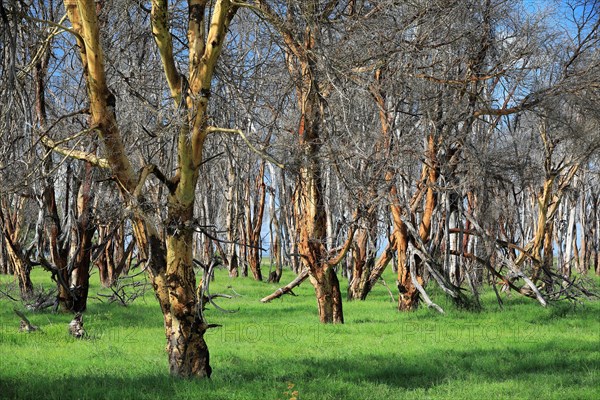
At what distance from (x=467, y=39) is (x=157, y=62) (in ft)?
21.1

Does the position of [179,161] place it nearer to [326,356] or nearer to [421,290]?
[326,356]

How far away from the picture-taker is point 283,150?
Result: 11.5m

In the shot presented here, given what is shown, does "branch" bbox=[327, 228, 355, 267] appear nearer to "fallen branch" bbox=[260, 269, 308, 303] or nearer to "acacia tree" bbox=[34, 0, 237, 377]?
"fallen branch" bbox=[260, 269, 308, 303]

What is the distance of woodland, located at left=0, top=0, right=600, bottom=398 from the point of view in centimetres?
860

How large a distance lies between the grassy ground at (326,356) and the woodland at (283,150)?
90 millimetres

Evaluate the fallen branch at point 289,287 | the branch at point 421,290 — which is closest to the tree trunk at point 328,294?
the fallen branch at point 289,287

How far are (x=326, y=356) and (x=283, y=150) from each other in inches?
117

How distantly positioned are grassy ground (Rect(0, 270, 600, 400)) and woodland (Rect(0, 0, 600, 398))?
0.09 m

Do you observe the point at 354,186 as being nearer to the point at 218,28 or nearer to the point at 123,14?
the point at 218,28

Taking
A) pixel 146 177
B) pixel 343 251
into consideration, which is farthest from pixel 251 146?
pixel 343 251

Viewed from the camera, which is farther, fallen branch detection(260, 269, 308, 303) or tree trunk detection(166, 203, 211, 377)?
fallen branch detection(260, 269, 308, 303)

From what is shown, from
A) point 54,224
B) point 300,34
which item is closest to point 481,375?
point 300,34

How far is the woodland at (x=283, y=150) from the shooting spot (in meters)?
8.60

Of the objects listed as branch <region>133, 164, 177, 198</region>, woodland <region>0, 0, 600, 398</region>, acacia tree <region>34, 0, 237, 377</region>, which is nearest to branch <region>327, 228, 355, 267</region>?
woodland <region>0, 0, 600, 398</region>
